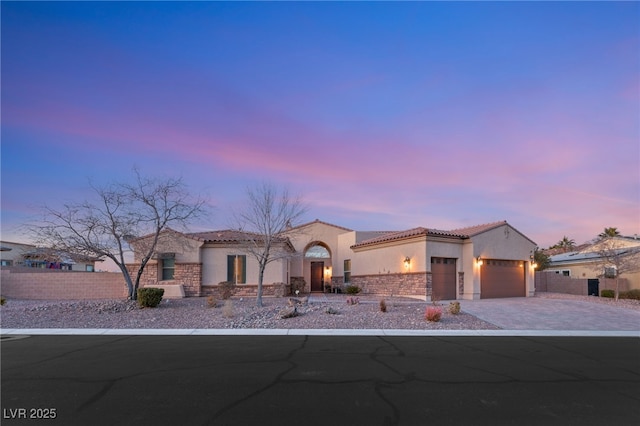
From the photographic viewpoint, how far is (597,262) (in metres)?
30.8

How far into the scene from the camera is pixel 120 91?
58.9ft

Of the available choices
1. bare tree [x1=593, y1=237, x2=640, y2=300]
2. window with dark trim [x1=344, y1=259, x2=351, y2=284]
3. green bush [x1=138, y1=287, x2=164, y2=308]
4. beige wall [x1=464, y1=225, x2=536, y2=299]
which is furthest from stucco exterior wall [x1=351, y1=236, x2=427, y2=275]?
green bush [x1=138, y1=287, x2=164, y2=308]

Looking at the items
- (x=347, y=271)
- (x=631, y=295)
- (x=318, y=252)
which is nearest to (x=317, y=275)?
(x=318, y=252)

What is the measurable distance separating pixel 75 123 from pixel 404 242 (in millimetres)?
18100

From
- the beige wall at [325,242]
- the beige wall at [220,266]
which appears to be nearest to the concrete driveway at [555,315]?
the beige wall at [220,266]

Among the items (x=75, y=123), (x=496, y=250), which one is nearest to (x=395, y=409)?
(x=75, y=123)

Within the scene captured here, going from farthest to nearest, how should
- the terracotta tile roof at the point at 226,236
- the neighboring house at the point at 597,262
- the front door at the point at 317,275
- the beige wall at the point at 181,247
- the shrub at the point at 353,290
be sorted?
the front door at the point at 317,275, the neighboring house at the point at 597,262, the shrub at the point at 353,290, the beige wall at the point at 181,247, the terracotta tile roof at the point at 226,236

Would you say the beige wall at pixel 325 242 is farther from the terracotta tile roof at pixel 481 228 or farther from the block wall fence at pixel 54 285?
the block wall fence at pixel 54 285

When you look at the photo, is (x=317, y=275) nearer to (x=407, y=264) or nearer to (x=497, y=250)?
(x=407, y=264)

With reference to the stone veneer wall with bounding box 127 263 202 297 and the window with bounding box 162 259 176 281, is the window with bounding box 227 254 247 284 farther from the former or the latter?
the window with bounding box 162 259 176 281

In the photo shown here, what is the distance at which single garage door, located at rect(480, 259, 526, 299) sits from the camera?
26.0 metres

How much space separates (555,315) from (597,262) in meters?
15.2

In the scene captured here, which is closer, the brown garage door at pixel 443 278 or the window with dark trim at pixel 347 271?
the brown garage door at pixel 443 278

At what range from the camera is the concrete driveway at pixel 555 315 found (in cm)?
1650
